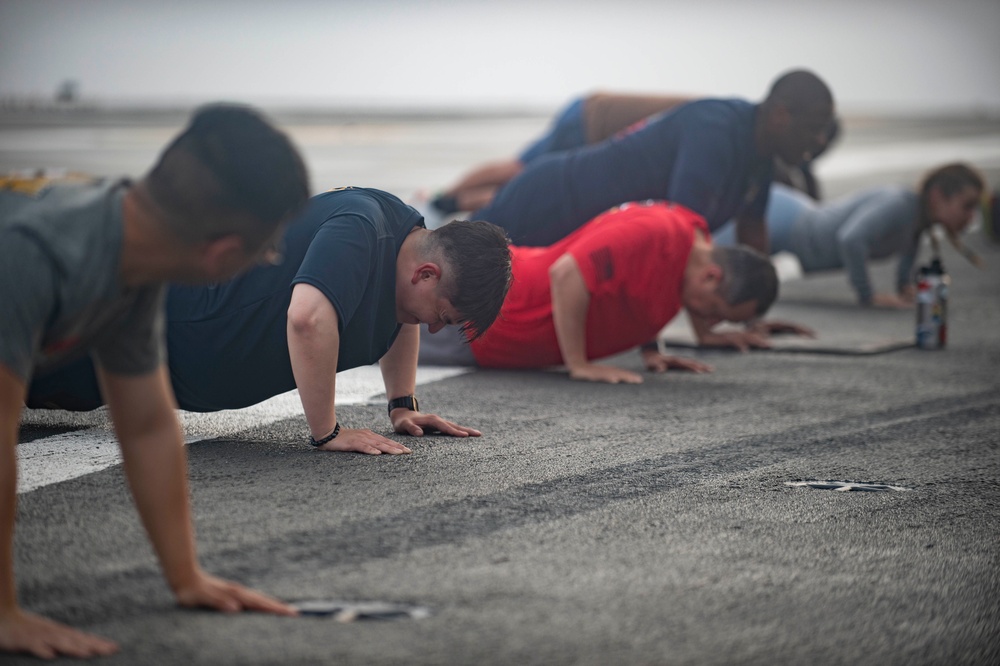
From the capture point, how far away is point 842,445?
10.9 feet

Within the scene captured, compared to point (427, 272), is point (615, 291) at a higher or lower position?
lower

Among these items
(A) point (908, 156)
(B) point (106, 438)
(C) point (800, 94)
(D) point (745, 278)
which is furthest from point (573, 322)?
(A) point (908, 156)

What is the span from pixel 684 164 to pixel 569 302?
42.1 inches

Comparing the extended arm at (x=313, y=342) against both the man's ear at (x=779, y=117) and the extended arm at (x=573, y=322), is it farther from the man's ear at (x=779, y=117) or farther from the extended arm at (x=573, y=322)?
the man's ear at (x=779, y=117)

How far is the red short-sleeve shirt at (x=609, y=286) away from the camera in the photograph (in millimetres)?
4109

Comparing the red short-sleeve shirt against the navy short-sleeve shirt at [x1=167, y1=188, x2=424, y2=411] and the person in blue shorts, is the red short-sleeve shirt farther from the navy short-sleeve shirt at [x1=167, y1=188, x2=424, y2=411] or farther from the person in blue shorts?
the person in blue shorts

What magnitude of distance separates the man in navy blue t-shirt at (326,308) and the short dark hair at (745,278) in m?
1.46

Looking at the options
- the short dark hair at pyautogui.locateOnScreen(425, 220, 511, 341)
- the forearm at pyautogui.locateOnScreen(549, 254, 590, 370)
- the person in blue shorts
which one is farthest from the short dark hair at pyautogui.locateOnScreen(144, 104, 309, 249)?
the person in blue shorts

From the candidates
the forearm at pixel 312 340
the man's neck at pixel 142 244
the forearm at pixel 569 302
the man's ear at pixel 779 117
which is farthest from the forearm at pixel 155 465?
the man's ear at pixel 779 117

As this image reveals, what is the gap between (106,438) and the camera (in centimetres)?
301

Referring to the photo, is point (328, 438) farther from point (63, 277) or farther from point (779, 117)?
point (779, 117)

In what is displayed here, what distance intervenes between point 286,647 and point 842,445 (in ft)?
6.79

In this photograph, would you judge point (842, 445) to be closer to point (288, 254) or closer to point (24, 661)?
point (288, 254)

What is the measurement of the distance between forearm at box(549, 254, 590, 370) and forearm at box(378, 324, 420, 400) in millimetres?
992
